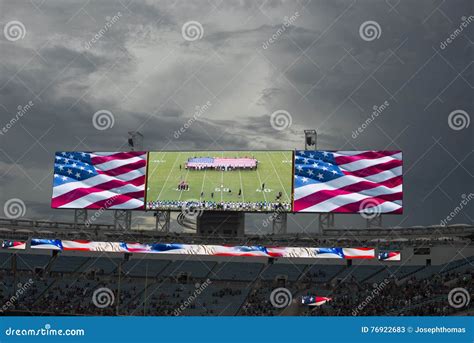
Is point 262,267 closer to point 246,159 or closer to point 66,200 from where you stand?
point 246,159

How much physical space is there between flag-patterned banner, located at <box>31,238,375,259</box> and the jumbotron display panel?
109 inches

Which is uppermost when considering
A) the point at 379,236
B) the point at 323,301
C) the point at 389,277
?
the point at 379,236

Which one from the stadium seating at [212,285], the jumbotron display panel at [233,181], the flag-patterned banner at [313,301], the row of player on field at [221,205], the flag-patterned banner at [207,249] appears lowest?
the flag-patterned banner at [313,301]

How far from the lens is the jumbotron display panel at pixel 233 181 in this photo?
4203 cm

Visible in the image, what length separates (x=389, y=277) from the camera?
41.1 metres

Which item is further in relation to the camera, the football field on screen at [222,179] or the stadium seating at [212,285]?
the football field on screen at [222,179]

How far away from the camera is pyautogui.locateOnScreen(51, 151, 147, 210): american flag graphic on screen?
45062 millimetres

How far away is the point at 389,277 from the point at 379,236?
3.62 metres

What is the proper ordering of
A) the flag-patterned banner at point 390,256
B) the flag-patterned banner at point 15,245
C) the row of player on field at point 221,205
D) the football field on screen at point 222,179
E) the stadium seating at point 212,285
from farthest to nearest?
the flag-patterned banner at point 15,245, the football field on screen at point 222,179, the row of player on field at point 221,205, the flag-patterned banner at point 390,256, the stadium seating at point 212,285

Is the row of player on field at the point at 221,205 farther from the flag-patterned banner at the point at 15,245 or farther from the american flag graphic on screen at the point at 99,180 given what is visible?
the flag-patterned banner at the point at 15,245

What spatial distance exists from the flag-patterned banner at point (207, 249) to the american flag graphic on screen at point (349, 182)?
9.73 feet

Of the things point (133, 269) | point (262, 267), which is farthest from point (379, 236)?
point (133, 269)

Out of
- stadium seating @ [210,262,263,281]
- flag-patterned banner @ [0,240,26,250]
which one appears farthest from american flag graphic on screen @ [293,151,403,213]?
flag-patterned banner @ [0,240,26,250]

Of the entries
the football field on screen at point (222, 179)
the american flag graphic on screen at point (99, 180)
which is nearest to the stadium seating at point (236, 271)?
the football field on screen at point (222, 179)
